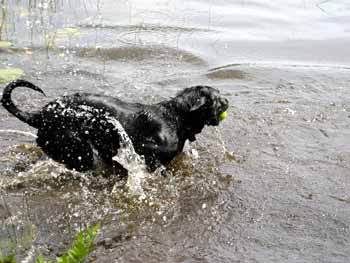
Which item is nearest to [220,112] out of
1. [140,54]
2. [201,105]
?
[201,105]

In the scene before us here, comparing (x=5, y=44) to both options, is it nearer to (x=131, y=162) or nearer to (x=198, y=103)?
(x=131, y=162)

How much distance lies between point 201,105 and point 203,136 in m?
1.39

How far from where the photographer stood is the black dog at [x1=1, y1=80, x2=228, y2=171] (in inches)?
200

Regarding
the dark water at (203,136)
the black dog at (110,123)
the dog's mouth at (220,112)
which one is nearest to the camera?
the dark water at (203,136)

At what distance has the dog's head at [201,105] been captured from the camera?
203 inches

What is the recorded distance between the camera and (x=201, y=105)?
5152 millimetres

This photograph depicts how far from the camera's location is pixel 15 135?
20.6 ft

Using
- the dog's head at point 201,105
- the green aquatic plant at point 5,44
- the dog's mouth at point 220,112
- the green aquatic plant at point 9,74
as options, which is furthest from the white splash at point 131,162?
the green aquatic plant at point 5,44

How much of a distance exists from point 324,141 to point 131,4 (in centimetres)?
607

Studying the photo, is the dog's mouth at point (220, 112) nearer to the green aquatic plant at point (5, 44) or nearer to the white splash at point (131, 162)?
the white splash at point (131, 162)

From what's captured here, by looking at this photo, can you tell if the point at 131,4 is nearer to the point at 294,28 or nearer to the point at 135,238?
the point at 294,28

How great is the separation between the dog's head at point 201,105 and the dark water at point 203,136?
0.65 metres

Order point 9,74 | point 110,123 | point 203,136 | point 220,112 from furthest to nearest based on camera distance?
point 9,74, point 203,136, point 220,112, point 110,123

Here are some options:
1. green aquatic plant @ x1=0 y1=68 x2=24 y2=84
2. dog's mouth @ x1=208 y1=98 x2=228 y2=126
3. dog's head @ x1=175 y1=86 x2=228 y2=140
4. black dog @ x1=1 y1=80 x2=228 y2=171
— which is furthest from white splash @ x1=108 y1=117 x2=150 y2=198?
green aquatic plant @ x1=0 y1=68 x2=24 y2=84
